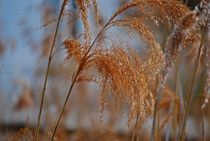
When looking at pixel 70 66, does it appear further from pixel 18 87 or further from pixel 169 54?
pixel 169 54

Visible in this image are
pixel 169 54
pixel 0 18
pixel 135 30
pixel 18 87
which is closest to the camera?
pixel 169 54

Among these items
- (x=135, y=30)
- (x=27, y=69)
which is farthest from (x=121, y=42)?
(x=27, y=69)

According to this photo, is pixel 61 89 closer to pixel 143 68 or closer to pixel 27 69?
pixel 27 69

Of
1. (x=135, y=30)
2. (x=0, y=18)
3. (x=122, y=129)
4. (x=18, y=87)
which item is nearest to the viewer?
(x=135, y=30)

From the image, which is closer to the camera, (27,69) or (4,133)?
(4,133)

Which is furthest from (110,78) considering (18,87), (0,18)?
(18,87)

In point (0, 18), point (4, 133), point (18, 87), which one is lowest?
point (4, 133)

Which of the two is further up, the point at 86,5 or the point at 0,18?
the point at 0,18

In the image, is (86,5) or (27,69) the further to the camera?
(27,69)

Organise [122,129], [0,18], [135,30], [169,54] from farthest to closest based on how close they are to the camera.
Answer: [122,129] → [0,18] → [135,30] → [169,54]
